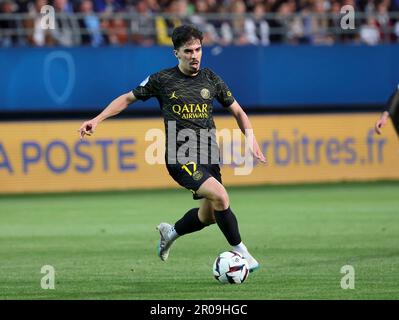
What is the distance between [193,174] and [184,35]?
139 cm

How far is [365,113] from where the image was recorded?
25969 mm

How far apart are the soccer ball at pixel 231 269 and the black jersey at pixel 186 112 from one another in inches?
42.6

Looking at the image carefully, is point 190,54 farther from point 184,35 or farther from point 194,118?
point 194,118

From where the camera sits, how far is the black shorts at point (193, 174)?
415 inches

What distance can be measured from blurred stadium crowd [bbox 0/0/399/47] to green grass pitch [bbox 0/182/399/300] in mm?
3977

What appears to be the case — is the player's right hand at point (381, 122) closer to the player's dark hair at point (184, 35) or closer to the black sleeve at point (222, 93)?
the black sleeve at point (222, 93)

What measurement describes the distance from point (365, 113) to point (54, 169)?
25.4ft

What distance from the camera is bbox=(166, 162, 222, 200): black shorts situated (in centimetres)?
1055

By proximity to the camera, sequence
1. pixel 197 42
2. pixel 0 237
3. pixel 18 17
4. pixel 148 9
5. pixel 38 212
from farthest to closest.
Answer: pixel 148 9 < pixel 18 17 < pixel 38 212 < pixel 0 237 < pixel 197 42

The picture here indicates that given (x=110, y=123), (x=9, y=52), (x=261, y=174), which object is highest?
(x=9, y=52)

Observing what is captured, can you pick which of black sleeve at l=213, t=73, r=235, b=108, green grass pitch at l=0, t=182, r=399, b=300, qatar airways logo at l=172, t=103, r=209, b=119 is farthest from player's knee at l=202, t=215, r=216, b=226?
black sleeve at l=213, t=73, r=235, b=108
